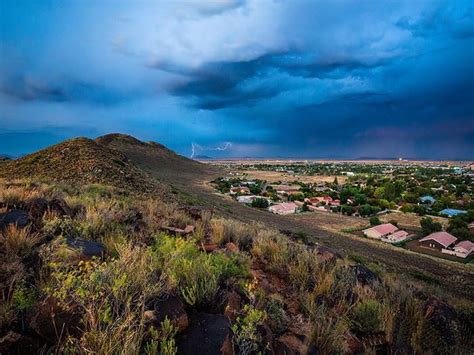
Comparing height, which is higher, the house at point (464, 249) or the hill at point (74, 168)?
the hill at point (74, 168)

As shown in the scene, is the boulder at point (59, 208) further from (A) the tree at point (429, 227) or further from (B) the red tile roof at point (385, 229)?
(A) the tree at point (429, 227)

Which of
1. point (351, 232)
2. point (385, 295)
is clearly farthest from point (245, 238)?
point (351, 232)

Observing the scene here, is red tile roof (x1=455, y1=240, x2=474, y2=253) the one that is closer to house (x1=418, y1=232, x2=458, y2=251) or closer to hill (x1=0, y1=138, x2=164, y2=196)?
house (x1=418, y1=232, x2=458, y2=251)

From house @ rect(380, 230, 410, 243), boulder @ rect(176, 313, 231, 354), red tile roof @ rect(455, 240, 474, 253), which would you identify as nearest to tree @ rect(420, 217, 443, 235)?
house @ rect(380, 230, 410, 243)

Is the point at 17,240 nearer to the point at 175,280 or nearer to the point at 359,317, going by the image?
the point at 175,280

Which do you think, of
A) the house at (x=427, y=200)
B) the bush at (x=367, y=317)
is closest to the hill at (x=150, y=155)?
the house at (x=427, y=200)

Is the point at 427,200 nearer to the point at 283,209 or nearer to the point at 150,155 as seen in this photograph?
the point at 283,209
